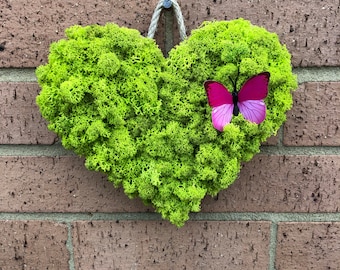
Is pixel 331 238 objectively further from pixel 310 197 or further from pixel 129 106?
pixel 129 106

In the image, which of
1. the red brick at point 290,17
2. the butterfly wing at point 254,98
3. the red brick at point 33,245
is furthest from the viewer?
the red brick at point 33,245

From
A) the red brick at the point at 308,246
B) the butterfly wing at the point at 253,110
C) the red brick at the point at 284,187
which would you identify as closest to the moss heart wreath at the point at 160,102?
the butterfly wing at the point at 253,110

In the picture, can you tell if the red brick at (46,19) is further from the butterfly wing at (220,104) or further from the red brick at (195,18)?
the butterfly wing at (220,104)

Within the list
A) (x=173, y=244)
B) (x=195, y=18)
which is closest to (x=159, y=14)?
(x=195, y=18)

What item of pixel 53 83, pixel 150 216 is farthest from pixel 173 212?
pixel 53 83

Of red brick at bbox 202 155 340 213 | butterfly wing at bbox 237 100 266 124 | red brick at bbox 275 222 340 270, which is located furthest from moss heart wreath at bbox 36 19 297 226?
red brick at bbox 275 222 340 270

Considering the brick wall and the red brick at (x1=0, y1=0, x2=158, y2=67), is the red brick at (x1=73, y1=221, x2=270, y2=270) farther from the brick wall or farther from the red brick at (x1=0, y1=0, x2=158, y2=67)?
the red brick at (x1=0, y1=0, x2=158, y2=67)
